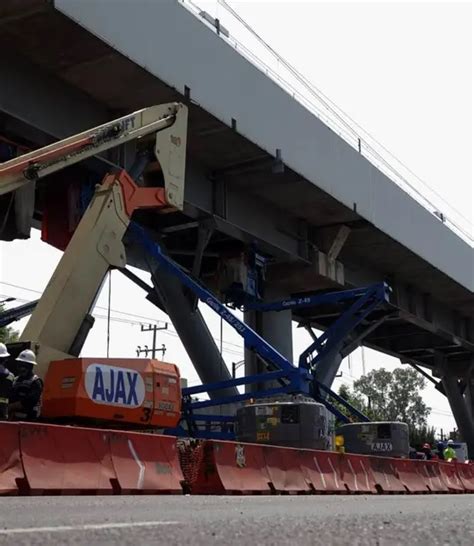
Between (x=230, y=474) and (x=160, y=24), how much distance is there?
8813 millimetres

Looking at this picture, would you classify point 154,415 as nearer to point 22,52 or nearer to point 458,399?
point 22,52

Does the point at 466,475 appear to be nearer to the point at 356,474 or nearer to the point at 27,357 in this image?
the point at 356,474

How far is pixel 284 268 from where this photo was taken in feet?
75.9

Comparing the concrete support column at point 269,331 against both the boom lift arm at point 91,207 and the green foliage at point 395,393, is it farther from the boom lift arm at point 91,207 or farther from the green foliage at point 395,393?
the green foliage at point 395,393

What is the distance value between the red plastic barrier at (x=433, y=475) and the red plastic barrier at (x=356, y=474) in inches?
91.5

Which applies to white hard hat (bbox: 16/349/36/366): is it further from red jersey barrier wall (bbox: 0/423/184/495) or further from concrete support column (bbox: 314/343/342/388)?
concrete support column (bbox: 314/343/342/388)

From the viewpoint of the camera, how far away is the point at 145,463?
9031 mm

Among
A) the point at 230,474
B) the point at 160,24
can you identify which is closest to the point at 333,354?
the point at 160,24

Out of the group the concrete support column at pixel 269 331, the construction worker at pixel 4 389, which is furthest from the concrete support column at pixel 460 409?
the construction worker at pixel 4 389

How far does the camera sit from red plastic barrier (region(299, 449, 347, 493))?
11.8m

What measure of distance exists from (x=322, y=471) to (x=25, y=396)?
4845 mm

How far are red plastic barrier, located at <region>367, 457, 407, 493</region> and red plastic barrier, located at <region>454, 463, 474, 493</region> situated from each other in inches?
160

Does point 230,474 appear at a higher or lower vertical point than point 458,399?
lower

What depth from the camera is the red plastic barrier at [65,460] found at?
763 centimetres
